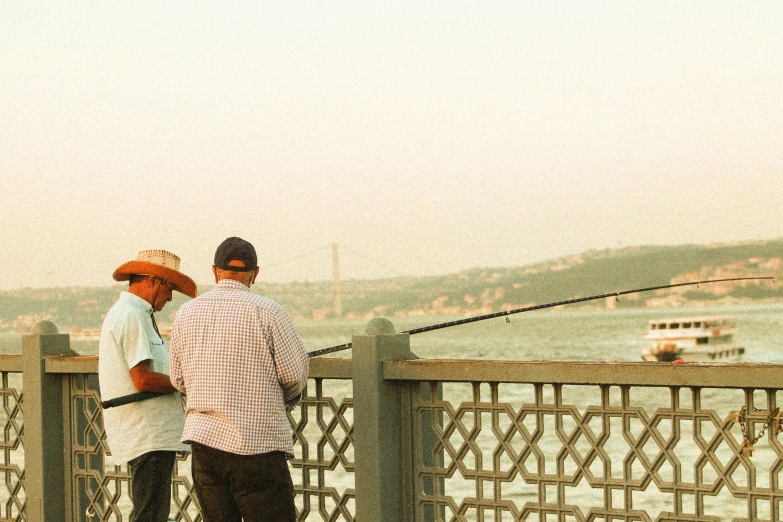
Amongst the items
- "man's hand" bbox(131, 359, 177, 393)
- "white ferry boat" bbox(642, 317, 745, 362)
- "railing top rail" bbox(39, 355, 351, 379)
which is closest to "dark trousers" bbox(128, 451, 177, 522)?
"man's hand" bbox(131, 359, 177, 393)

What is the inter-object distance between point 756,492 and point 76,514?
3.37m

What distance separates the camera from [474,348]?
130125 millimetres

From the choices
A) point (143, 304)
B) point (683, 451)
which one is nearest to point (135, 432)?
point (143, 304)

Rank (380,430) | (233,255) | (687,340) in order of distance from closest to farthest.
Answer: (233,255)
(380,430)
(687,340)

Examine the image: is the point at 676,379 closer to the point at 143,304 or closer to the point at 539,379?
the point at 539,379

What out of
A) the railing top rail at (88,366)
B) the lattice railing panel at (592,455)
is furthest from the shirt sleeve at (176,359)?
the lattice railing panel at (592,455)

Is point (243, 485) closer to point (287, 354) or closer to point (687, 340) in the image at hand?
point (287, 354)

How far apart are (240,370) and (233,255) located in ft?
1.33

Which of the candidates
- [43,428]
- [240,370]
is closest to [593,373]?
[240,370]

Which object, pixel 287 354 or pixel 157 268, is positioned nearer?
pixel 287 354

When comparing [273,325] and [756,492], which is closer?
[756,492]

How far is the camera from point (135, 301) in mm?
4156

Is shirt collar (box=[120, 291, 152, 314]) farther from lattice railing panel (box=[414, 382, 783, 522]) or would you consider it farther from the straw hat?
lattice railing panel (box=[414, 382, 783, 522])

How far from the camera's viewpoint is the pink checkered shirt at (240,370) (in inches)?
139
